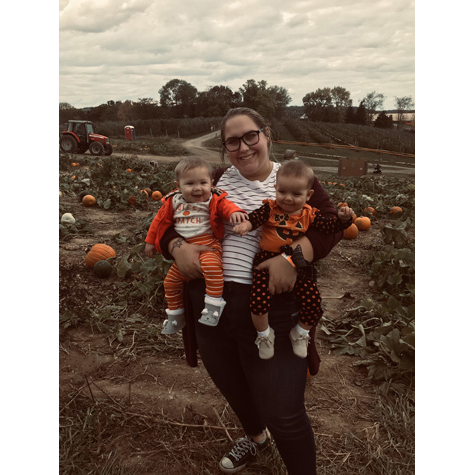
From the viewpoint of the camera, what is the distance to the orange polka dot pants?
1.65m

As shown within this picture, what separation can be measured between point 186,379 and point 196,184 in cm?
194

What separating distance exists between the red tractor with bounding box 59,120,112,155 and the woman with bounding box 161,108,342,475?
45.0ft

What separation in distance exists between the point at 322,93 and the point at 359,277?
2710 mm

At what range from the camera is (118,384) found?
3178 millimetres

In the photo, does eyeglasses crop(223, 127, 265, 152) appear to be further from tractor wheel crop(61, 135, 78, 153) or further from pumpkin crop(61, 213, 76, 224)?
tractor wheel crop(61, 135, 78, 153)

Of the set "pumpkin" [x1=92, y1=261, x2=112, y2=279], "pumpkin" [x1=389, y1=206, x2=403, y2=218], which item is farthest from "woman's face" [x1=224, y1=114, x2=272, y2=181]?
"pumpkin" [x1=389, y1=206, x2=403, y2=218]

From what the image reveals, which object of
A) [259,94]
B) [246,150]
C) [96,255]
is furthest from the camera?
[96,255]

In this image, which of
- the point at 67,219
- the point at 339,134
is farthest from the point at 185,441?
the point at 339,134

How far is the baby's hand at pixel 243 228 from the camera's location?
167cm

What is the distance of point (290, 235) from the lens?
1.75 meters

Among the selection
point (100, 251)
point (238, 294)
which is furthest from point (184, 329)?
point (100, 251)

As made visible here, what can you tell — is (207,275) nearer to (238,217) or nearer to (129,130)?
(238,217)

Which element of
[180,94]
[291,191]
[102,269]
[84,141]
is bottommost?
[102,269]
